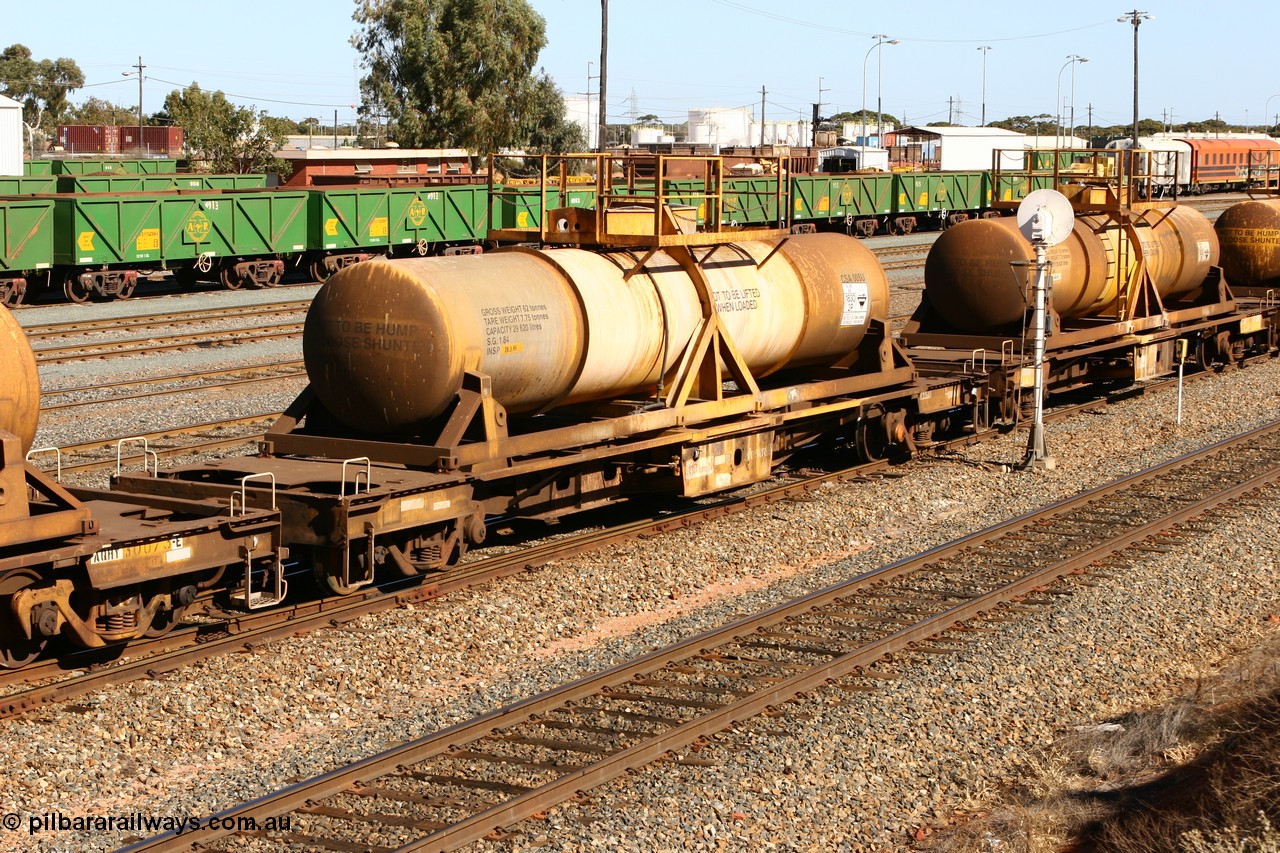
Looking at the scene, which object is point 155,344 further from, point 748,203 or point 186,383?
point 748,203

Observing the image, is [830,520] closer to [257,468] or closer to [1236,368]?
[257,468]

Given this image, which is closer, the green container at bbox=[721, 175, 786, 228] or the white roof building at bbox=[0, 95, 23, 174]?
the green container at bbox=[721, 175, 786, 228]

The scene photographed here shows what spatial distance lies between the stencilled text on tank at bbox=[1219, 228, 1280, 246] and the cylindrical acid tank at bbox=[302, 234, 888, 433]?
15003 millimetres

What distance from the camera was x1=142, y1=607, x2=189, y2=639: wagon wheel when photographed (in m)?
10.0

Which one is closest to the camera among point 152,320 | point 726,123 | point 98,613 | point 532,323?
point 98,613

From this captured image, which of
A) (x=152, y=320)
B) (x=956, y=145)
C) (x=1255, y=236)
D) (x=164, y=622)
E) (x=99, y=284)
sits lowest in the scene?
(x=164, y=622)

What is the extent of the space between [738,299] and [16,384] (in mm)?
7499

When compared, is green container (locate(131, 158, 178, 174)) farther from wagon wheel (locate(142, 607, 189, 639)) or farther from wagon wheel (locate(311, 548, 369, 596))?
wagon wheel (locate(142, 607, 189, 639))

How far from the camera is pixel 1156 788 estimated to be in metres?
8.41

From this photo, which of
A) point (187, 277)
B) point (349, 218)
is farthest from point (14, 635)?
point (349, 218)

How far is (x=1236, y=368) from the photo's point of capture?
2586 centimetres

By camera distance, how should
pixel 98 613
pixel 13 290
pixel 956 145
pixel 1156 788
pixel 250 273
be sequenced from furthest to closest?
pixel 956 145 → pixel 250 273 → pixel 13 290 → pixel 98 613 → pixel 1156 788

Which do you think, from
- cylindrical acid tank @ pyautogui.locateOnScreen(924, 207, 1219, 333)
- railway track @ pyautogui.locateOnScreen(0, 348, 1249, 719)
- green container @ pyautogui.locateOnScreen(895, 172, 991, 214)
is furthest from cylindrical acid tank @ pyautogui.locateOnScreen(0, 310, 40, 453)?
green container @ pyautogui.locateOnScreen(895, 172, 991, 214)

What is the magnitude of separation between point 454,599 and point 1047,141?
310 ft
